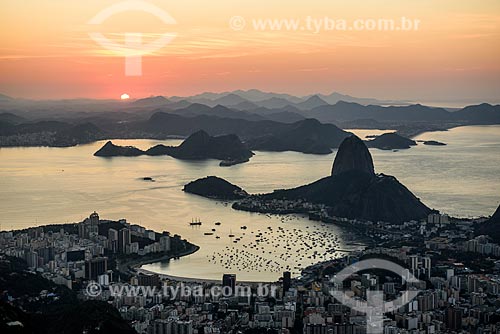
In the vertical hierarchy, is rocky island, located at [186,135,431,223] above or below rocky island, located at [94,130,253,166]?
below

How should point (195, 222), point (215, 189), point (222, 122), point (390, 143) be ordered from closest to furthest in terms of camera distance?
point (195, 222) → point (215, 189) → point (390, 143) → point (222, 122)

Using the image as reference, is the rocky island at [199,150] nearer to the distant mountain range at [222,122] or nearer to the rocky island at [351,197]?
the distant mountain range at [222,122]

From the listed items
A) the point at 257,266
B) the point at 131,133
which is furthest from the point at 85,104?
the point at 257,266

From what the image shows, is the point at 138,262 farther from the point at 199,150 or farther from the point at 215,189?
the point at 199,150

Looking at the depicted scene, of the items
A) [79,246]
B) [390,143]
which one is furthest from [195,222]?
[390,143]

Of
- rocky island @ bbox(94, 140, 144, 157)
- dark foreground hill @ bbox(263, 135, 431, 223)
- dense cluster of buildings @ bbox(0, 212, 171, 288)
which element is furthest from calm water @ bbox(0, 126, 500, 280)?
dark foreground hill @ bbox(263, 135, 431, 223)

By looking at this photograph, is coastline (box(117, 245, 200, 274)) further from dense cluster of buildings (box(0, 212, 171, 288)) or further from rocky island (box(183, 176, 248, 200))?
rocky island (box(183, 176, 248, 200))

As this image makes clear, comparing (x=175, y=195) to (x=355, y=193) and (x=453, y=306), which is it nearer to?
(x=355, y=193)
